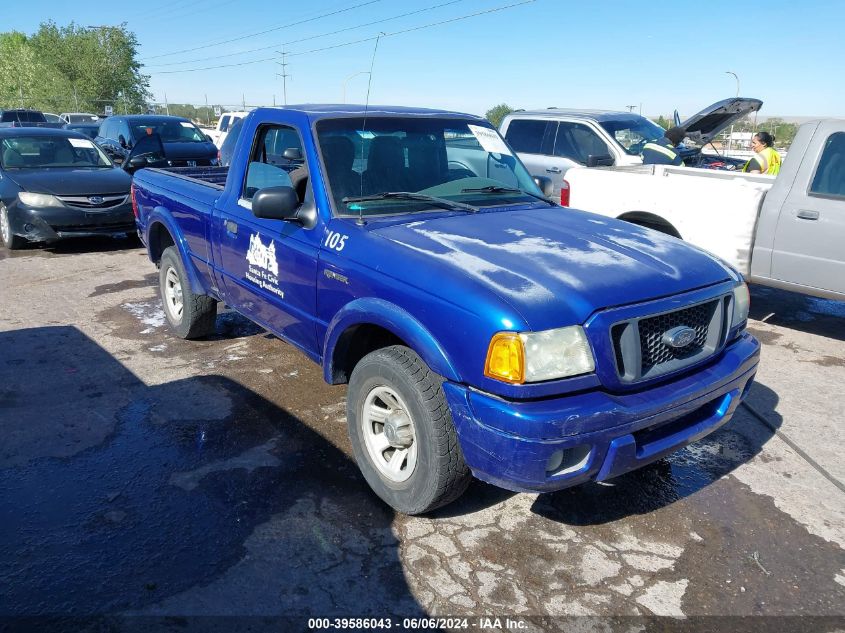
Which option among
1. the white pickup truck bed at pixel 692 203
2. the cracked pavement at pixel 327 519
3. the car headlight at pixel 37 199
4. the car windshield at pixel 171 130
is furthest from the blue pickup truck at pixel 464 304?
the car windshield at pixel 171 130

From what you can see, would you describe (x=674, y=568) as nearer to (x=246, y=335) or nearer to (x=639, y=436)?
(x=639, y=436)

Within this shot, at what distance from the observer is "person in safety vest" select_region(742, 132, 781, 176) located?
932cm

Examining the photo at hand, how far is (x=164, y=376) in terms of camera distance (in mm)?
5031

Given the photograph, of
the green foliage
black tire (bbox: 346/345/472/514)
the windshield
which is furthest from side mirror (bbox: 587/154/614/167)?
the green foliage

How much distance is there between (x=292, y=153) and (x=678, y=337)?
2.68m

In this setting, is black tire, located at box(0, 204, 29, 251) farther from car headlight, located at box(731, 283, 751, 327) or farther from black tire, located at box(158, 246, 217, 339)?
car headlight, located at box(731, 283, 751, 327)

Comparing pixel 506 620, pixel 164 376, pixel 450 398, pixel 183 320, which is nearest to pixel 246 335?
pixel 183 320

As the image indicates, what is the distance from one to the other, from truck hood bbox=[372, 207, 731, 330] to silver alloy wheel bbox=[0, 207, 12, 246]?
26.6ft

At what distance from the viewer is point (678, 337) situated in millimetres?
2939

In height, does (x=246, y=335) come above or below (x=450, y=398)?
below

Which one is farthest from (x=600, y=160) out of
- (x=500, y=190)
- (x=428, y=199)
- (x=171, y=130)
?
(x=171, y=130)

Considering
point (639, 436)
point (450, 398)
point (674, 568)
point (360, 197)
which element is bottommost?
point (674, 568)

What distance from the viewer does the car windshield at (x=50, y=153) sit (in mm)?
9883

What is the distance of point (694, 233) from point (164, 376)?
16.1 ft
